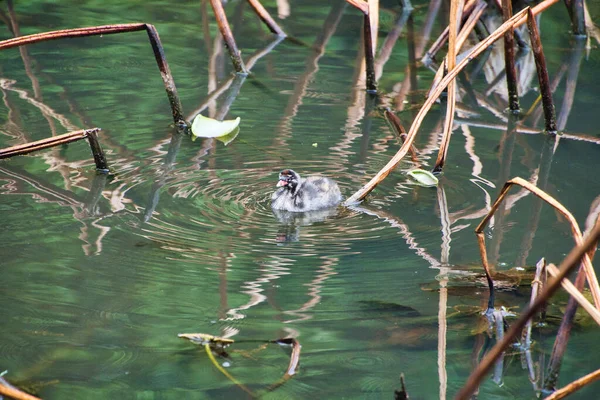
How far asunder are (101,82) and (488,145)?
158 inches

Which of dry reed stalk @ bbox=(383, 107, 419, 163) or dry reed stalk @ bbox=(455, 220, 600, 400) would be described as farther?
dry reed stalk @ bbox=(383, 107, 419, 163)

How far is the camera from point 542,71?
24.2 ft

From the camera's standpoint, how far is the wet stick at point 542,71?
7.22 meters

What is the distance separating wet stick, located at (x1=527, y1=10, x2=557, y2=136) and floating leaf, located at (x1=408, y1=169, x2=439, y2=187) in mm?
1485

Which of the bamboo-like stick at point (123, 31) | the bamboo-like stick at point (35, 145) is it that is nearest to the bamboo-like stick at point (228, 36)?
the bamboo-like stick at point (123, 31)

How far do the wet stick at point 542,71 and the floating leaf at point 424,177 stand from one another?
1485 millimetres

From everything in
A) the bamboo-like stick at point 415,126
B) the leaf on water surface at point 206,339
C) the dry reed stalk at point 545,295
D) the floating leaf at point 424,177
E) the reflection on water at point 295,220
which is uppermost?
the dry reed stalk at point 545,295

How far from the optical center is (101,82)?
29.5 ft

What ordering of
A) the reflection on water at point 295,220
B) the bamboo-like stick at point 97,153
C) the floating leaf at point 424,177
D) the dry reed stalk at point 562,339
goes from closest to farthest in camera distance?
the dry reed stalk at point 562,339 → the reflection on water at point 295,220 → the bamboo-like stick at point 97,153 → the floating leaf at point 424,177

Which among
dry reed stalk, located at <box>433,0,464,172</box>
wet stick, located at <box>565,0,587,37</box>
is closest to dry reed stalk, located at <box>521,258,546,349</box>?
dry reed stalk, located at <box>433,0,464,172</box>

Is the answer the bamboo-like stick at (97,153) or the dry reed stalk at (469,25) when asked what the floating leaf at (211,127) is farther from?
the dry reed stalk at (469,25)

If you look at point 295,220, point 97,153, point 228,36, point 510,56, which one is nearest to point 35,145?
point 97,153

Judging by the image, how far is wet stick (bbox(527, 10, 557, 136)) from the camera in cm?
722

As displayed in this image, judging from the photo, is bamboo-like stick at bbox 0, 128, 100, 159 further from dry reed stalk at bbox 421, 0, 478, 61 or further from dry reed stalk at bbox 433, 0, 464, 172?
dry reed stalk at bbox 421, 0, 478, 61
